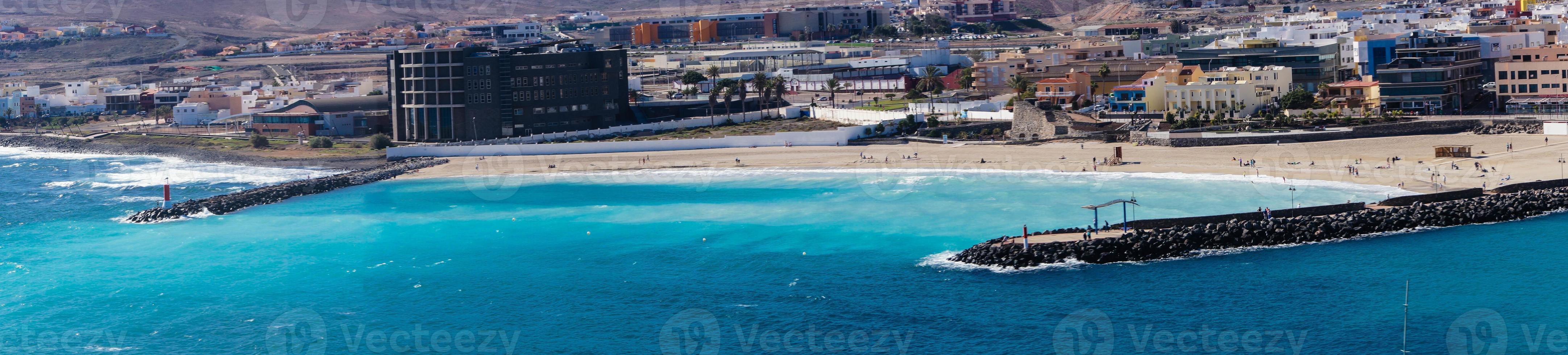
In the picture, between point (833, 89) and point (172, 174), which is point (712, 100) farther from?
point (172, 174)

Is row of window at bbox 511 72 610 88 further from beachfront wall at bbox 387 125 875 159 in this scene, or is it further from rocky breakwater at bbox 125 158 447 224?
rocky breakwater at bbox 125 158 447 224

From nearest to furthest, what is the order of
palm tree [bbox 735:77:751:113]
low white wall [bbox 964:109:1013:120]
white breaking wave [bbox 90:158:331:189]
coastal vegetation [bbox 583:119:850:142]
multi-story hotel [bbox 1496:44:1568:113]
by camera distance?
multi-story hotel [bbox 1496:44:1568:113], white breaking wave [bbox 90:158:331:189], low white wall [bbox 964:109:1013:120], coastal vegetation [bbox 583:119:850:142], palm tree [bbox 735:77:751:113]

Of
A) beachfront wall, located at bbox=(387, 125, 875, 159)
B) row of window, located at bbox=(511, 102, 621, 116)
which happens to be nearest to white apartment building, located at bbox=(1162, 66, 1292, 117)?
beachfront wall, located at bbox=(387, 125, 875, 159)

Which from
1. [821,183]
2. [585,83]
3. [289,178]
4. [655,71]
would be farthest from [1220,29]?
[289,178]

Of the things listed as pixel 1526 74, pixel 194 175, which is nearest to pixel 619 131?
pixel 194 175

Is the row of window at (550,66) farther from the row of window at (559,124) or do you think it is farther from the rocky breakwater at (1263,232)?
the rocky breakwater at (1263,232)
